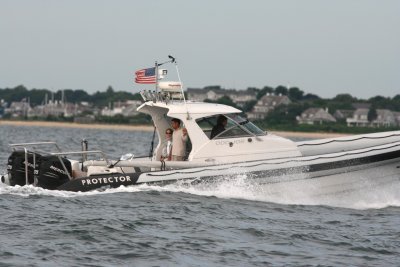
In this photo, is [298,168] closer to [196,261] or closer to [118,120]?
[196,261]

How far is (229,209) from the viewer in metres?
16.9

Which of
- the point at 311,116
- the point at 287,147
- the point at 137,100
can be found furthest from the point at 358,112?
the point at 287,147

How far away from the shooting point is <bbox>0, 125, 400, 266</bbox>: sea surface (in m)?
13.0

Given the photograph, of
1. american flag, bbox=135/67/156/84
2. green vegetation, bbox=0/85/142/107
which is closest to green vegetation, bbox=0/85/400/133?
green vegetation, bbox=0/85/142/107

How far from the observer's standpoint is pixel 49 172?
1784cm

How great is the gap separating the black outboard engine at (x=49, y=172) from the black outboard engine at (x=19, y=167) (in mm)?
149

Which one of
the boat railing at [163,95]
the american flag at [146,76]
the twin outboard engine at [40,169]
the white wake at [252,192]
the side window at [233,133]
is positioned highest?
the american flag at [146,76]

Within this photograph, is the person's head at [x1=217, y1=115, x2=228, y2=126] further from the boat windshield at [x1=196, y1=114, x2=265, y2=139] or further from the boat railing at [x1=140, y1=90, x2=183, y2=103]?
the boat railing at [x1=140, y1=90, x2=183, y2=103]

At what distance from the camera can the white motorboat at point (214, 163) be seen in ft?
58.6

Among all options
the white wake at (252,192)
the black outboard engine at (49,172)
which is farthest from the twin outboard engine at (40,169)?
the white wake at (252,192)

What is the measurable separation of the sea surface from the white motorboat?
0.20 meters

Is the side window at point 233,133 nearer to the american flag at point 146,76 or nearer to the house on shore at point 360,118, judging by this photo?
the american flag at point 146,76

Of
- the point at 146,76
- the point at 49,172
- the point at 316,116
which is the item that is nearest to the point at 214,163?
the point at 146,76

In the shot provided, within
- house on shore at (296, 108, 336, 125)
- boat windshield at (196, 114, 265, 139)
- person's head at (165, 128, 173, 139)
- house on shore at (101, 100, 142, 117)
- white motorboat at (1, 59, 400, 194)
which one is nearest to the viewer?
white motorboat at (1, 59, 400, 194)
